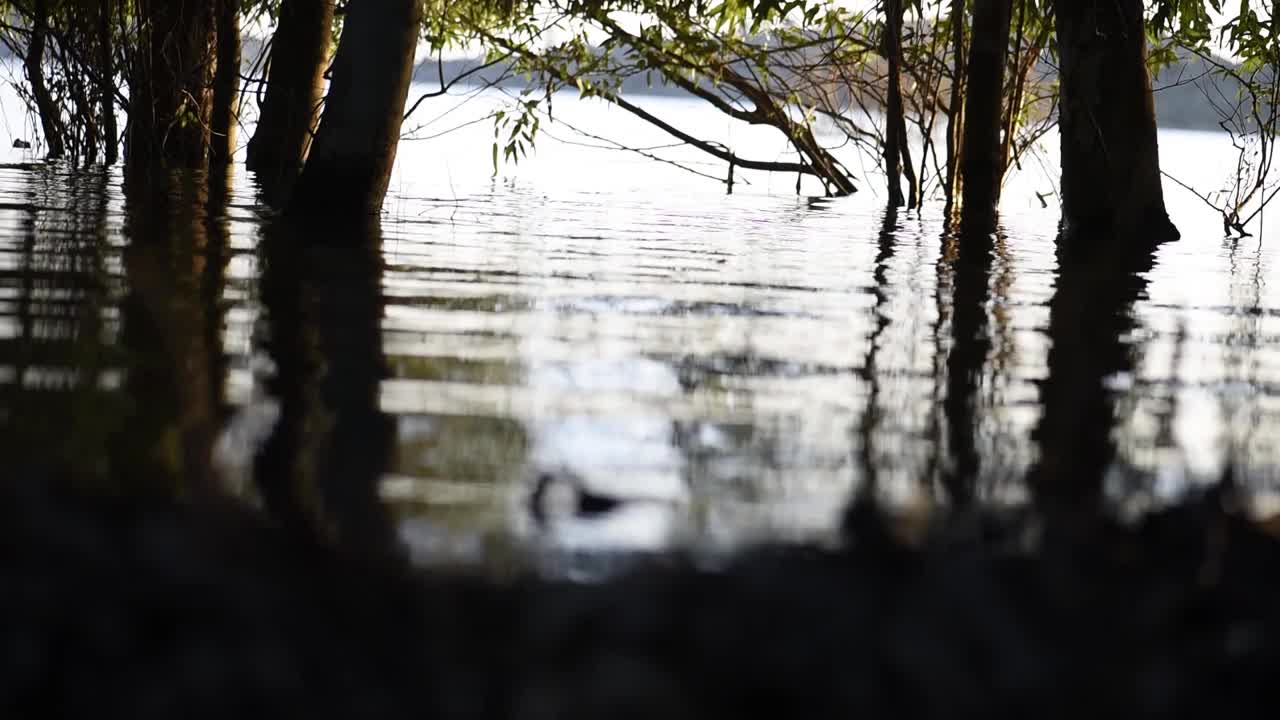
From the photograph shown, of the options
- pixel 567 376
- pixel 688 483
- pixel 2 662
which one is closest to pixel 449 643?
pixel 2 662

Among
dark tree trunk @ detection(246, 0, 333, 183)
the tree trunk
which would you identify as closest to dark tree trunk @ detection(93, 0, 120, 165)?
dark tree trunk @ detection(246, 0, 333, 183)

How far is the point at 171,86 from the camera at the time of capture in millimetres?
11445

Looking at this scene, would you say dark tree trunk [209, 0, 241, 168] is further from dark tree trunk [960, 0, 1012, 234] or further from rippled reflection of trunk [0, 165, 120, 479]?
rippled reflection of trunk [0, 165, 120, 479]

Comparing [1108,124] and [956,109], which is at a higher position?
[956,109]

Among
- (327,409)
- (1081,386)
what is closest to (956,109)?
(1081,386)

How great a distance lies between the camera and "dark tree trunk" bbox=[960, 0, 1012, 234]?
384 inches

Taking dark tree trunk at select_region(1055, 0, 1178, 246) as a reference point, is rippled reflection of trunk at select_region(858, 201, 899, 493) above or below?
below

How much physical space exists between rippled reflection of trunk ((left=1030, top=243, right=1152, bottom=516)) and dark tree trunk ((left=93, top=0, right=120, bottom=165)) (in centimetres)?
726

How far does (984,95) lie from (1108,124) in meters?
1.41

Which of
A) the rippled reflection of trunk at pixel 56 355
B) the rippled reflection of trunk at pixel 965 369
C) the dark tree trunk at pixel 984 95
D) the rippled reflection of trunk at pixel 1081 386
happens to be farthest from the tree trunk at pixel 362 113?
the dark tree trunk at pixel 984 95

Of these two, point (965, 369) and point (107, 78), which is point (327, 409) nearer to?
point (965, 369)

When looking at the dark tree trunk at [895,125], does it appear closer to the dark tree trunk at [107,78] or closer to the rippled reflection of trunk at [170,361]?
the dark tree trunk at [107,78]

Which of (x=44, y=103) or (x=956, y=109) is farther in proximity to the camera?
(x=44, y=103)

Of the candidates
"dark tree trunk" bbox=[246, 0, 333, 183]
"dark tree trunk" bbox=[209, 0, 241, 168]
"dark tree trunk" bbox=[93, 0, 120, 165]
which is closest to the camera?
"dark tree trunk" bbox=[93, 0, 120, 165]
